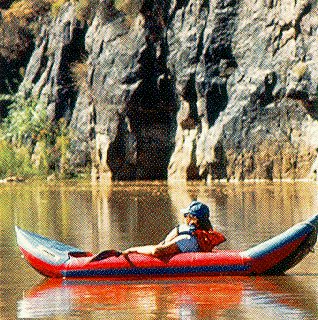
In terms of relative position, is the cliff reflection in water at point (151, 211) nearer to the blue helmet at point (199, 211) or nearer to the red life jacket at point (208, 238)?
the red life jacket at point (208, 238)

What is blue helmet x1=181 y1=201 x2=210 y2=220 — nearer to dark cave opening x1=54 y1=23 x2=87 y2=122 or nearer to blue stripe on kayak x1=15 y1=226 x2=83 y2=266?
blue stripe on kayak x1=15 y1=226 x2=83 y2=266

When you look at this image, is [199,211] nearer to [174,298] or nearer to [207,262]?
[207,262]

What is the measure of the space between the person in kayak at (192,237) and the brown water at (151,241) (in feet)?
1.38

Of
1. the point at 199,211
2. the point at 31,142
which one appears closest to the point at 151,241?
the point at 199,211

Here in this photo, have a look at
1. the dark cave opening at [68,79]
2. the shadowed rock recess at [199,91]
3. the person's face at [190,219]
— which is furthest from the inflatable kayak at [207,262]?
the dark cave opening at [68,79]

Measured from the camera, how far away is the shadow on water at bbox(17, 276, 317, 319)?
1095 cm

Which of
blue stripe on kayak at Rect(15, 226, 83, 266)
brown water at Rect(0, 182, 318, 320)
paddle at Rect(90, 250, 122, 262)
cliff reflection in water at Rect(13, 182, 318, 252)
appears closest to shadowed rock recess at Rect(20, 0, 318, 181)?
cliff reflection in water at Rect(13, 182, 318, 252)

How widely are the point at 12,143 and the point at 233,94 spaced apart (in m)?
20.0

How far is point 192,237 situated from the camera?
13602 mm

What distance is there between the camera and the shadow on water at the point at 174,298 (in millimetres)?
10953

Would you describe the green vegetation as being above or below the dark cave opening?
below

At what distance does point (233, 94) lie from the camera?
44906mm

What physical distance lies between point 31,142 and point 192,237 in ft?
156

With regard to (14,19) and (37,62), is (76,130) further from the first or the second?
(14,19)
